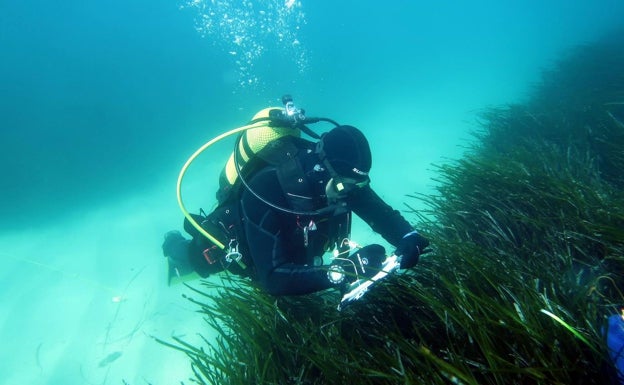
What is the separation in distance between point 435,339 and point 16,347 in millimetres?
9707

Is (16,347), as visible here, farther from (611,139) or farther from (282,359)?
(611,139)

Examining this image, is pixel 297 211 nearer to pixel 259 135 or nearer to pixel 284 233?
pixel 284 233

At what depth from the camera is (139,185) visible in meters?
15.7

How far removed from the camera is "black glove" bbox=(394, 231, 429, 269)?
104 inches

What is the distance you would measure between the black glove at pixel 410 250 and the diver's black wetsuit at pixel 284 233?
65cm

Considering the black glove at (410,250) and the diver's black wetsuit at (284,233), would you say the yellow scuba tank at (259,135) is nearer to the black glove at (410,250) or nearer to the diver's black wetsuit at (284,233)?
the diver's black wetsuit at (284,233)

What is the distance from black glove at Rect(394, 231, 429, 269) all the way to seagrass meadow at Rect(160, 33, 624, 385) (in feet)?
0.65

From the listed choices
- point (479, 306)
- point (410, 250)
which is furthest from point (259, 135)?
point (479, 306)

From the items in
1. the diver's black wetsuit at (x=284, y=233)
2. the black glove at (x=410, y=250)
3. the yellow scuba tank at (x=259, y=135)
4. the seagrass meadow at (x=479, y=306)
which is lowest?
the seagrass meadow at (x=479, y=306)

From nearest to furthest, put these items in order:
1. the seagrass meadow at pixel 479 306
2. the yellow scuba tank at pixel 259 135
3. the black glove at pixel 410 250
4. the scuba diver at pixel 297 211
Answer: the seagrass meadow at pixel 479 306 → the black glove at pixel 410 250 → the scuba diver at pixel 297 211 → the yellow scuba tank at pixel 259 135

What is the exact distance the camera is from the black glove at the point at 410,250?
2.63 m

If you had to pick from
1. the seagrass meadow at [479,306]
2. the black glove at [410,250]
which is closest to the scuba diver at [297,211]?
the black glove at [410,250]

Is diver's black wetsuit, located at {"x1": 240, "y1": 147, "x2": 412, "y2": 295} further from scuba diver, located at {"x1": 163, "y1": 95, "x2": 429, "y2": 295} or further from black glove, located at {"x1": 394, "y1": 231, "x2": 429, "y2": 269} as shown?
black glove, located at {"x1": 394, "y1": 231, "x2": 429, "y2": 269}

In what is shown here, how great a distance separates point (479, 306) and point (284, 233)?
1.82 metres
